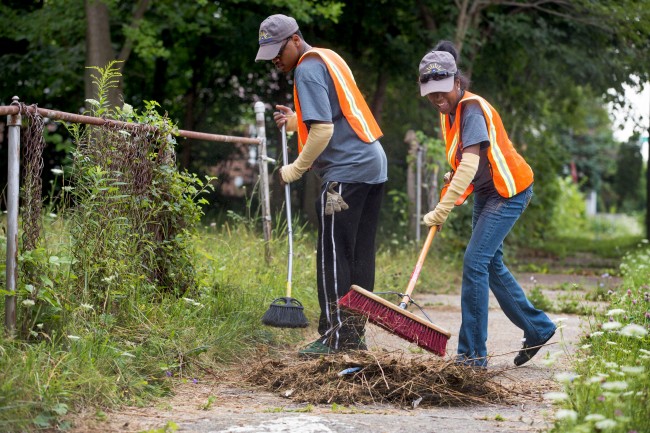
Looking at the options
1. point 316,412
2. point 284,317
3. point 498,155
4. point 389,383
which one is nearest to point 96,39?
point 284,317

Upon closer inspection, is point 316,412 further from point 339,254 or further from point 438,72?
point 438,72

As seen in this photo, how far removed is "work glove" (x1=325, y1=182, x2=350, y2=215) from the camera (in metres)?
5.37

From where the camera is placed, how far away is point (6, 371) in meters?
3.91

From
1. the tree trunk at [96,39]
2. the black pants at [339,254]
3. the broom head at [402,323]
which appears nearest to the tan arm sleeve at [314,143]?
the black pants at [339,254]

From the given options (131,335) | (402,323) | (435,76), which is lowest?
(131,335)

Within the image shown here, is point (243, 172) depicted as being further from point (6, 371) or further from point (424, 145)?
point (6, 371)

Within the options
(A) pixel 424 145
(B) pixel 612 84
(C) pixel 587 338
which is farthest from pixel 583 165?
(C) pixel 587 338

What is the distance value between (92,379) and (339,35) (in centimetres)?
1233

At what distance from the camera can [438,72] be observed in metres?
5.18

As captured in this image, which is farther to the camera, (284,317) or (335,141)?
(335,141)

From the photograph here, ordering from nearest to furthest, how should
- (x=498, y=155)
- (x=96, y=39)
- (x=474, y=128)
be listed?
1. (x=474, y=128)
2. (x=498, y=155)
3. (x=96, y=39)

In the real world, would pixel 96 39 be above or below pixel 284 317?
above

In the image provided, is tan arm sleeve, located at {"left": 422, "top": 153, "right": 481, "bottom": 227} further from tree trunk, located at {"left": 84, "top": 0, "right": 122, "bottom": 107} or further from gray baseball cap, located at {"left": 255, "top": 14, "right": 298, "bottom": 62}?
tree trunk, located at {"left": 84, "top": 0, "right": 122, "bottom": 107}

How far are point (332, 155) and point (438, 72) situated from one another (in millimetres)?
735
